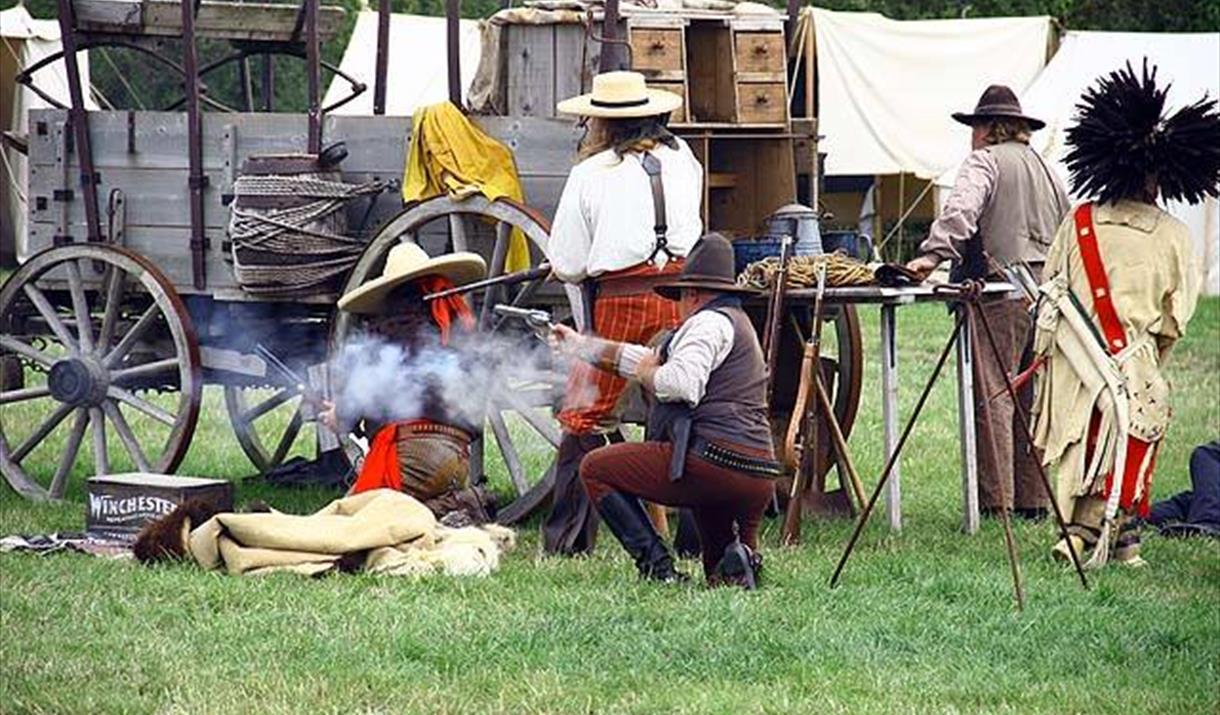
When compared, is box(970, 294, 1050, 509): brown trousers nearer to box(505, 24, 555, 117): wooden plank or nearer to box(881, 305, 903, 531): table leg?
box(881, 305, 903, 531): table leg

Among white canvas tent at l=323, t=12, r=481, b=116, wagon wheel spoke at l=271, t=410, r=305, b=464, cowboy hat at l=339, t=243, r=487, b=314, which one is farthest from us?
white canvas tent at l=323, t=12, r=481, b=116

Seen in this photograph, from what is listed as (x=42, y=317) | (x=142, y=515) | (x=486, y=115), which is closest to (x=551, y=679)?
(x=142, y=515)

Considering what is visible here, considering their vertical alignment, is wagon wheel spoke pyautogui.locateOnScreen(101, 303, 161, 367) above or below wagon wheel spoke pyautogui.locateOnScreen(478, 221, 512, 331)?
below

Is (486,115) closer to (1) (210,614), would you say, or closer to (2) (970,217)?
(2) (970,217)

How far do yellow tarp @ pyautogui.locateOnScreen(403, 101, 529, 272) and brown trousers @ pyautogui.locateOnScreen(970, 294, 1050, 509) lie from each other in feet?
6.53

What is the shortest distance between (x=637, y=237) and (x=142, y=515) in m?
2.10

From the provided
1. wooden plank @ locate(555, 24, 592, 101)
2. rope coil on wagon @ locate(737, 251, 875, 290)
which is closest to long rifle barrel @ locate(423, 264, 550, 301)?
rope coil on wagon @ locate(737, 251, 875, 290)

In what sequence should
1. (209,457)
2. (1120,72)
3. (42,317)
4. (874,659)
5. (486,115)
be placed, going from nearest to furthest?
(874,659), (1120,72), (486,115), (42,317), (209,457)

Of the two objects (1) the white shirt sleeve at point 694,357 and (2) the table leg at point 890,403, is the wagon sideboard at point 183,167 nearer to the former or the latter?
(2) the table leg at point 890,403

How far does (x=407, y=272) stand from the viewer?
8883 millimetres

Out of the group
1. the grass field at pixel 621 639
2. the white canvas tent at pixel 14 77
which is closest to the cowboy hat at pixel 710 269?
the grass field at pixel 621 639

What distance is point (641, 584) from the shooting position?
26.0 feet

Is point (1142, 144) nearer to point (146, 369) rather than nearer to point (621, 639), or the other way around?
point (621, 639)

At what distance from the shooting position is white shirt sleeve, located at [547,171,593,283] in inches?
340
